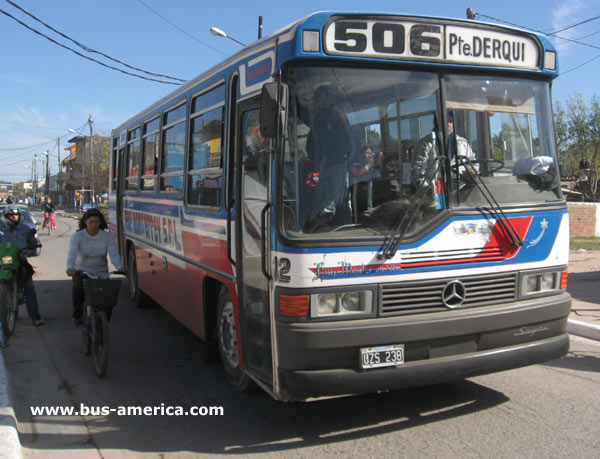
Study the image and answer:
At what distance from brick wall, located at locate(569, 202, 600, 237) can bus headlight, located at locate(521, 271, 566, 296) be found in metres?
19.2

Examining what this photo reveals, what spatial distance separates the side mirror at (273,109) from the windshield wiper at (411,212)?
1.05 metres

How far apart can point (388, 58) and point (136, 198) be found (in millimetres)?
6004

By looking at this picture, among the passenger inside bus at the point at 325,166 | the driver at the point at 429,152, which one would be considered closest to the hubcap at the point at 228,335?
the passenger inside bus at the point at 325,166

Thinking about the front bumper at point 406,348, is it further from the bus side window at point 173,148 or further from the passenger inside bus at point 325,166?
the bus side window at point 173,148

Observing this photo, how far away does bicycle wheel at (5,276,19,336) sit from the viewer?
7.64 metres

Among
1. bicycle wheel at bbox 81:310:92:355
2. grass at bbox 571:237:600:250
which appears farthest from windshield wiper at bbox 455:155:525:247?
grass at bbox 571:237:600:250

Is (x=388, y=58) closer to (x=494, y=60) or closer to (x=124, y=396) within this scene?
(x=494, y=60)

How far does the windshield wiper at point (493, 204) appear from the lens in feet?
14.5

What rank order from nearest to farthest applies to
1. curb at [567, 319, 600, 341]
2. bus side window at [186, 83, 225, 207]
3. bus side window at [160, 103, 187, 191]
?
bus side window at [186, 83, 225, 207] < bus side window at [160, 103, 187, 191] < curb at [567, 319, 600, 341]

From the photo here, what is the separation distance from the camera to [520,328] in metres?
4.50

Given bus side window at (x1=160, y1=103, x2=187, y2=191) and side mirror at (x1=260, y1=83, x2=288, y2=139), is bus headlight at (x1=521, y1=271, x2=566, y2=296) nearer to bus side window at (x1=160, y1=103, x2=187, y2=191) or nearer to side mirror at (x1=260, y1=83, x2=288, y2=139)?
side mirror at (x1=260, y1=83, x2=288, y2=139)

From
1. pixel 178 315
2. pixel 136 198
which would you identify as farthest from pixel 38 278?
pixel 178 315

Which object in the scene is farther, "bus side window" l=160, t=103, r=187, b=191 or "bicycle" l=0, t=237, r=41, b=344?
"bicycle" l=0, t=237, r=41, b=344

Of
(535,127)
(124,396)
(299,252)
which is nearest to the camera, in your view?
(299,252)
